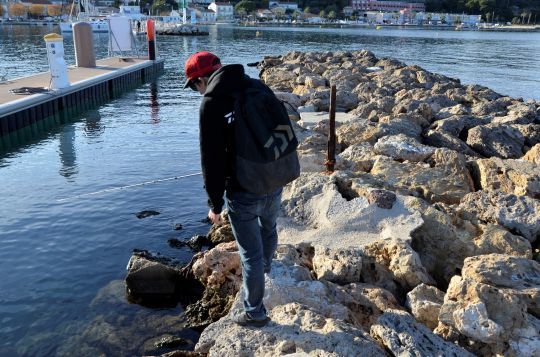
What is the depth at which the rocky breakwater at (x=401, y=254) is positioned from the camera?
3990 millimetres

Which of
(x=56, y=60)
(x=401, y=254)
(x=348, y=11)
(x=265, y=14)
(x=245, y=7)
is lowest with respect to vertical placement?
(x=401, y=254)

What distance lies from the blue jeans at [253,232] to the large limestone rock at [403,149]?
594 cm

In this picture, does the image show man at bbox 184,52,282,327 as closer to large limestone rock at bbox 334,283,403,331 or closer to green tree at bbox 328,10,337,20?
large limestone rock at bbox 334,283,403,331

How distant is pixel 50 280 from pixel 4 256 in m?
1.11

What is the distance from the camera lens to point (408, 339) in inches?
148

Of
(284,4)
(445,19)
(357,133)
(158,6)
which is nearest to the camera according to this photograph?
(357,133)

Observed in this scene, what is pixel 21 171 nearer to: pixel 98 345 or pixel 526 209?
pixel 98 345

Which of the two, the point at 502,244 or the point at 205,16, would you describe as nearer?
the point at 502,244

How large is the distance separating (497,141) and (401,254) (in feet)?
21.2

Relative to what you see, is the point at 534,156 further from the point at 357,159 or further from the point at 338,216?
the point at 338,216

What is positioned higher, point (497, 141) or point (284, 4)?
A: point (284, 4)

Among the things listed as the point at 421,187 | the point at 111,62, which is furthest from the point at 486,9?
the point at 421,187

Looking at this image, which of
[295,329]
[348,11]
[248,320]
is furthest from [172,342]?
[348,11]

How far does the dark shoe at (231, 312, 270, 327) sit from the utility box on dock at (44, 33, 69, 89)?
14.5 meters
